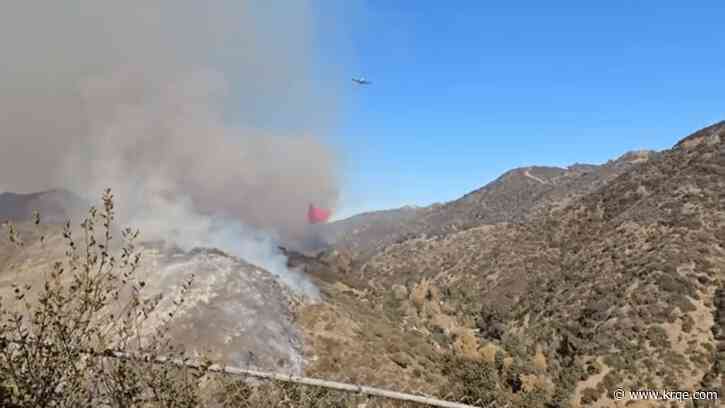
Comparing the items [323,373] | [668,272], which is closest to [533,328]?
[668,272]

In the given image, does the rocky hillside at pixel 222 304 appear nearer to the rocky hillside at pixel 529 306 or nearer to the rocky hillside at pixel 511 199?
the rocky hillside at pixel 529 306

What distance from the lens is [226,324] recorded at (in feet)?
71.2

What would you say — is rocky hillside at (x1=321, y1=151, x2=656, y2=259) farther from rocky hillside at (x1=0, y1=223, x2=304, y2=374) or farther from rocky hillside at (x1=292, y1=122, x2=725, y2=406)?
rocky hillside at (x1=0, y1=223, x2=304, y2=374)

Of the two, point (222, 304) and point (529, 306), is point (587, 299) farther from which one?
point (222, 304)

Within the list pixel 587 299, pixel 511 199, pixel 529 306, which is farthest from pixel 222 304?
pixel 511 199

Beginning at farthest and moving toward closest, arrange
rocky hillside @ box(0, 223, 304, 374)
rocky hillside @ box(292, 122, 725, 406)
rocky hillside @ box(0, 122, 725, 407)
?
1. rocky hillside @ box(292, 122, 725, 406)
2. rocky hillside @ box(0, 122, 725, 407)
3. rocky hillside @ box(0, 223, 304, 374)

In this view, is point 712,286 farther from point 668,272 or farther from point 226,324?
point 226,324

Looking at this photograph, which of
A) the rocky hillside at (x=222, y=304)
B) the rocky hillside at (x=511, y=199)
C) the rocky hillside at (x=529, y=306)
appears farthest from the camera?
the rocky hillside at (x=511, y=199)

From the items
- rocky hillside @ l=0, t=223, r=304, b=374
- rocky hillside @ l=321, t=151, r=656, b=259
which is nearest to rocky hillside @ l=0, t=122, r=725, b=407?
rocky hillside @ l=0, t=223, r=304, b=374

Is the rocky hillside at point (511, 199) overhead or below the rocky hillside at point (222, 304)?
overhead

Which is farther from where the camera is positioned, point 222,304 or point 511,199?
point 511,199

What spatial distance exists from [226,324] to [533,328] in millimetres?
32553

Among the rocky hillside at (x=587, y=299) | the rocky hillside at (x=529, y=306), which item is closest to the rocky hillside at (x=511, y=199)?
the rocky hillside at (x=587, y=299)

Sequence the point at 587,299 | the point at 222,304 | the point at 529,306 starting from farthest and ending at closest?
the point at 529,306 → the point at 587,299 → the point at 222,304
